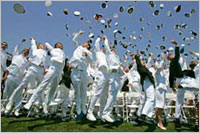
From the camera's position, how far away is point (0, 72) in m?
8.34

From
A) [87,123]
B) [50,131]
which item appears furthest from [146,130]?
[50,131]

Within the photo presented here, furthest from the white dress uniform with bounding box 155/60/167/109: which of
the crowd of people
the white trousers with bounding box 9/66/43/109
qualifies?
the white trousers with bounding box 9/66/43/109

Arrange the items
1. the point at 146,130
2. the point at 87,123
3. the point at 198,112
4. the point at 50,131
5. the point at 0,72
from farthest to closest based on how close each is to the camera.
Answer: the point at 0,72 → the point at 198,112 → the point at 87,123 → the point at 146,130 → the point at 50,131

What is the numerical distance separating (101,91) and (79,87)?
642mm

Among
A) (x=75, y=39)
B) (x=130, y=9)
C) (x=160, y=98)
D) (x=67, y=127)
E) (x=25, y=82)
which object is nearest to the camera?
(x=67, y=127)

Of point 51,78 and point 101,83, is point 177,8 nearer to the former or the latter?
point 101,83

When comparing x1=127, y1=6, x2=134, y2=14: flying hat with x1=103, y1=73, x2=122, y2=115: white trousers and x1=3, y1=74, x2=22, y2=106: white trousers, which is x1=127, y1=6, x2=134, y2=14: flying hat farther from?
x1=3, y1=74, x2=22, y2=106: white trousers

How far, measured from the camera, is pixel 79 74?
279 inches

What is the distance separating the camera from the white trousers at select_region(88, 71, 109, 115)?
23.4 feet

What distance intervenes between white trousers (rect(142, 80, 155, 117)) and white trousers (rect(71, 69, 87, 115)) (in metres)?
1.74

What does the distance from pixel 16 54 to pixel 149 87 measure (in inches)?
180

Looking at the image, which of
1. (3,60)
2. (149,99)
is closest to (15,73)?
(3,60)

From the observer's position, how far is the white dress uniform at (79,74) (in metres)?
7.07

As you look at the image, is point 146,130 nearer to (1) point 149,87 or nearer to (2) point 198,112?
(1) point 149,87
